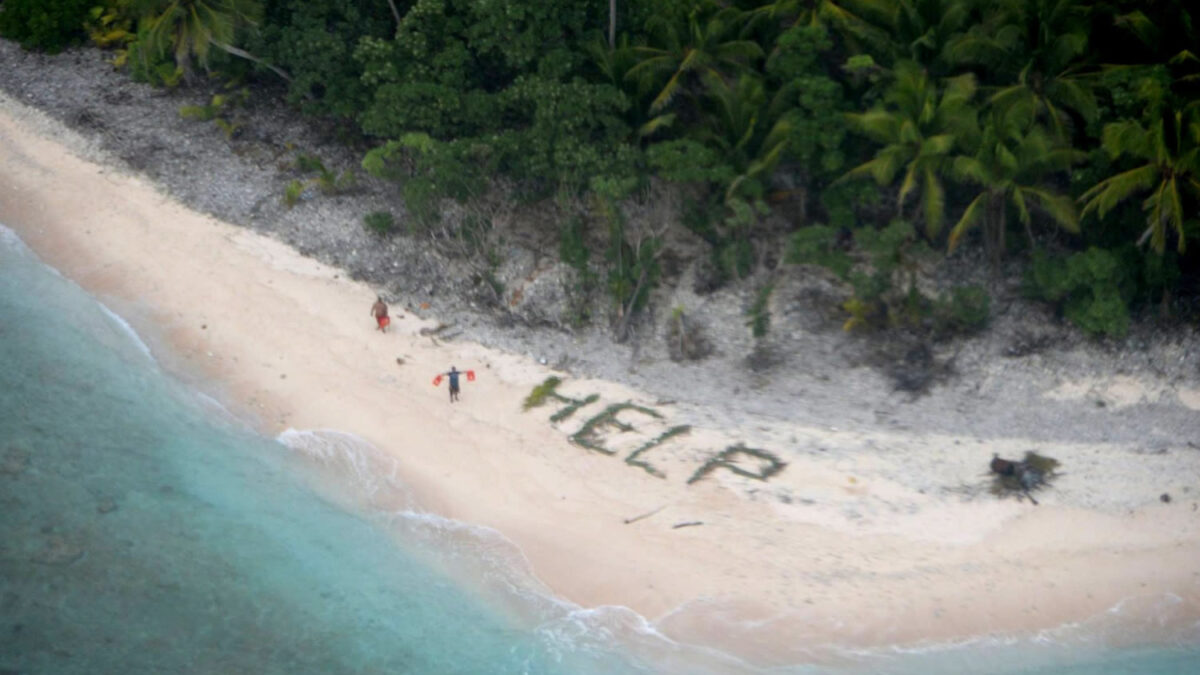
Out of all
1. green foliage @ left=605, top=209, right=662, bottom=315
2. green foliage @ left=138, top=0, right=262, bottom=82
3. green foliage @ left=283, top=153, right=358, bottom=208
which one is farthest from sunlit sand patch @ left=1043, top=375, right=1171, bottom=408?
green foliage @ left=138, top=0, right=262, bottom=82

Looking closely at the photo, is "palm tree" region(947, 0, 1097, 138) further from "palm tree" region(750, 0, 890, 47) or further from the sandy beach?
the sandy beach

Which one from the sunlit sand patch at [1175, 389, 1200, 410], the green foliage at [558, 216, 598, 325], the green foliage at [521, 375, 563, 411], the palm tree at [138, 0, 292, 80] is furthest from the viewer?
the palm tree at [138, 0, 292, 80]

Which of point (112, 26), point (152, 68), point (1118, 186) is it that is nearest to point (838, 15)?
point (1118, 186)

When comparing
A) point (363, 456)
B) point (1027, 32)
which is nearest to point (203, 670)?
point (363, 456)

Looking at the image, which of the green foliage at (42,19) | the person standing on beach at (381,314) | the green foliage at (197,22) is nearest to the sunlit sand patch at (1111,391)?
the person standing on beach at (381,314)

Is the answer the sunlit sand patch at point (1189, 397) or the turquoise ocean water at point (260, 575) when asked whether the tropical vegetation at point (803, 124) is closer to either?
the sunlit sand patch at point (1189, 397)
